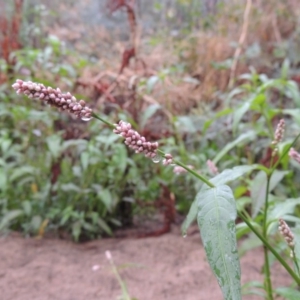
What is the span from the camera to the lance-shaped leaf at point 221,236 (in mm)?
684

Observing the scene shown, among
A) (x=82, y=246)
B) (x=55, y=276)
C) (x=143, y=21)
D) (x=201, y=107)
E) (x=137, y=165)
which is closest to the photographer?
(x=55, y=276)

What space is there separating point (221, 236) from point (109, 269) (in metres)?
1.20

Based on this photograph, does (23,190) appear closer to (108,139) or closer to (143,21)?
(108,139)

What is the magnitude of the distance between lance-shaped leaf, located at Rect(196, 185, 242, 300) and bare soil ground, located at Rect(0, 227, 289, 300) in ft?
2.82

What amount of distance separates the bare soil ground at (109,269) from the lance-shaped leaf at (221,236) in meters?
0.86

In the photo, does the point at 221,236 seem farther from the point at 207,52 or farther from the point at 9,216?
the point at 207,52

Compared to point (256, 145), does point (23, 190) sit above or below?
below

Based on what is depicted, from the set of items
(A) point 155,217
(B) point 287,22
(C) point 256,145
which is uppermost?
(B) point 287,22

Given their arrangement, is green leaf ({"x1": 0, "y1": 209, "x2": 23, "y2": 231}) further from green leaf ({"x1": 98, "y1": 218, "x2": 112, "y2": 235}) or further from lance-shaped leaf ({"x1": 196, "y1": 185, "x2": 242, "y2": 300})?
lance-shaped leaf ({"x1": 196, "y1": 185, "x2": 242, "y2": 300})

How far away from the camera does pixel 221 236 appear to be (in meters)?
0.73

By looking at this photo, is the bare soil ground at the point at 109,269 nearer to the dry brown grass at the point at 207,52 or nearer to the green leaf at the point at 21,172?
the green leaf at the point at 21,172

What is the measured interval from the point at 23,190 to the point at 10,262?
52 centimetres

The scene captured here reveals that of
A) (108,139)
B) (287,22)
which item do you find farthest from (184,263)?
(287,22)

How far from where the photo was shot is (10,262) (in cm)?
190
